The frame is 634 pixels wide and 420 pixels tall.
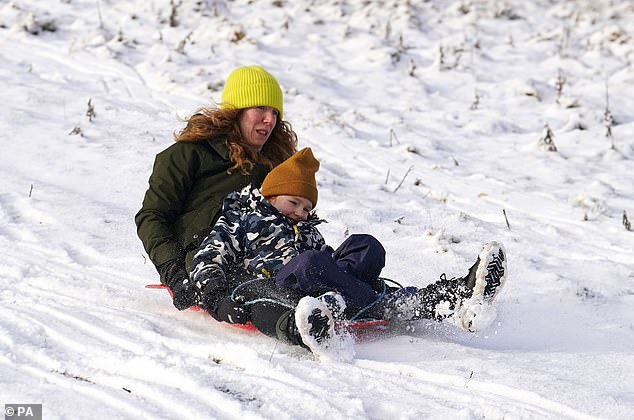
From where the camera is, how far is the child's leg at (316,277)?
10.6 ft

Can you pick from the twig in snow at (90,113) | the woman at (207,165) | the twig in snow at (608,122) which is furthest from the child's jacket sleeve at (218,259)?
the twig in snow at (608,122)

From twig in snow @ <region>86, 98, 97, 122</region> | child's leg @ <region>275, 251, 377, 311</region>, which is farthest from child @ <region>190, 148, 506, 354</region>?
twig in snow @ <region>86, 98, 97, 122</region>

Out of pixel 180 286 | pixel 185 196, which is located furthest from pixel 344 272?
pixel 185 196

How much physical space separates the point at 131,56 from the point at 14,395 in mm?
7004

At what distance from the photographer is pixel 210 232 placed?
12.4 feet

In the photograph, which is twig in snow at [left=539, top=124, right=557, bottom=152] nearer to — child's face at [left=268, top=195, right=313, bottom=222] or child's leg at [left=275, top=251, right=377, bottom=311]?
child's face at [left=268, top=195, right=313, bottom=222]

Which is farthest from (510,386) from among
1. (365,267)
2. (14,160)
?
(14,160)

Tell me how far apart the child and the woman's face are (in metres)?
0.38

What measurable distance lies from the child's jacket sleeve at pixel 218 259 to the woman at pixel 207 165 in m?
0.16

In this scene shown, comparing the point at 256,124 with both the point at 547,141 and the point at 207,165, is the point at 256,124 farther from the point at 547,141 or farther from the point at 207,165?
the point at 547,141

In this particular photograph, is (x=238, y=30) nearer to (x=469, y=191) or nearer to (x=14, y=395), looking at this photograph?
(x=469, y=191)

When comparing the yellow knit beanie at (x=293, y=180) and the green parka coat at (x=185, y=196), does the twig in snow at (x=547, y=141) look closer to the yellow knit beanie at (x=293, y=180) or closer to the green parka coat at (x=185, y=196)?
the green parka coat at (x=185, y=196)

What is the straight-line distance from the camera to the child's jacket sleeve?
11.2ft

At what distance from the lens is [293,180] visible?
377 cm
